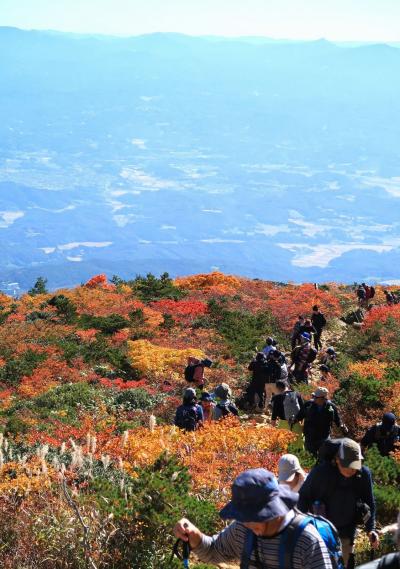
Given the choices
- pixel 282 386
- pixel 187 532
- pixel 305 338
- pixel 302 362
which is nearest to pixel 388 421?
pixel 282 386

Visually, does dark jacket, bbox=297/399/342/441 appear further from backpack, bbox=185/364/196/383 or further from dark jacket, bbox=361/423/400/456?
backpack, bbox=185/364/196/383

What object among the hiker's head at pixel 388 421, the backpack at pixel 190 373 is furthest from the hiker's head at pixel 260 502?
the backpack at pixel 190 373

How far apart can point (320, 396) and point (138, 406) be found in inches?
292

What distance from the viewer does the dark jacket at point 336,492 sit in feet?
20.3

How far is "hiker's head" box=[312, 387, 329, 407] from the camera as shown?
930 centimetres

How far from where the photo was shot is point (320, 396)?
9.30 meters

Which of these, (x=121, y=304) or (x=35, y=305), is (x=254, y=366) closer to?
(x=121, y=304)

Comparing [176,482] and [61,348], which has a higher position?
[176,482]

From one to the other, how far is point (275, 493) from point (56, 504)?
375cm

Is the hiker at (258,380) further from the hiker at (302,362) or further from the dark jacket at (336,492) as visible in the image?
the dark jacket at (336,492)

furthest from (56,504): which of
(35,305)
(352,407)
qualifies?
(35,305)

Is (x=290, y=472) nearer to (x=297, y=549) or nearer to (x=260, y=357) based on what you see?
(x=297, y=549)

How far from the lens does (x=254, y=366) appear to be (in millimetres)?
15672

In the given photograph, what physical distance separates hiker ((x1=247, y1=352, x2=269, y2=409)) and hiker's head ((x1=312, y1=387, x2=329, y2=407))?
19.8ft
